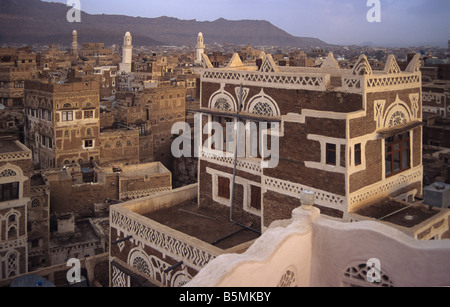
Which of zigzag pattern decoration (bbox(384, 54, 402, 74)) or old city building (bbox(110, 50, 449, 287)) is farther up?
zigzag pattern decoration (bbox(384, 54, 402, 74))

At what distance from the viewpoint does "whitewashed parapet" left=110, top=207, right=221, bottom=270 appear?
11936 millimetres

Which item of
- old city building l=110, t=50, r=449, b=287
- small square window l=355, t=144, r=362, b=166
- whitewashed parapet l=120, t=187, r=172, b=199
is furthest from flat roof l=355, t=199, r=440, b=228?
whitewashed parapet l=120, t=187, r=172, b=199

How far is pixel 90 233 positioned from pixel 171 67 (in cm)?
6663

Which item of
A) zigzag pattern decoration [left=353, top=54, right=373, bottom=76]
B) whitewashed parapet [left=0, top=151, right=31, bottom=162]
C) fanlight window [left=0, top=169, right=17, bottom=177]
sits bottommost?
fanlight window [left=0, top=169, right=17, bottom=177]

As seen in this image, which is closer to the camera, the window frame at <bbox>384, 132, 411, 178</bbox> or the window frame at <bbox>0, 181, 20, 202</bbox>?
the window frame at <bbox>384, 132, 411, 178</bbox>

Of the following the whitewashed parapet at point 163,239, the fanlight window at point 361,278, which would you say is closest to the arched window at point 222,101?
the whitewashed parapet at point 163,239

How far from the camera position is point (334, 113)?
11.5 meters

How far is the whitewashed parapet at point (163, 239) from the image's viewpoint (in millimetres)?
11936

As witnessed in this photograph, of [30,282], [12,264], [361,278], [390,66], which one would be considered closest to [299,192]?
[390,66]

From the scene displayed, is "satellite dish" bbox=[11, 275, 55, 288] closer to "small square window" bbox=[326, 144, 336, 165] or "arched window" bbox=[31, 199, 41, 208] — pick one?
"arched window" bbox=[31, 199, 41, 208]

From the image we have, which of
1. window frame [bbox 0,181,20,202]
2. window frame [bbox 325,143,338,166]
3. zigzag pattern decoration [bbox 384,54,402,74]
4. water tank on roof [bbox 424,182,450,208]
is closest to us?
window frame [bbox 325,143,338,166]

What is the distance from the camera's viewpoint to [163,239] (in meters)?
13.1

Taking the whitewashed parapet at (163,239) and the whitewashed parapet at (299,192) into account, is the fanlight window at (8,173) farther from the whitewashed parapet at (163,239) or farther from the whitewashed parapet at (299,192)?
the whitewashed parapet at (299,192)

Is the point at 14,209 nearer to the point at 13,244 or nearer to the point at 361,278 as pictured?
the point at 13,244
